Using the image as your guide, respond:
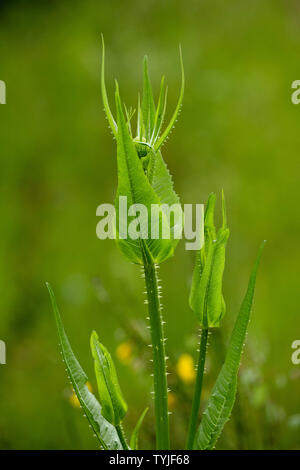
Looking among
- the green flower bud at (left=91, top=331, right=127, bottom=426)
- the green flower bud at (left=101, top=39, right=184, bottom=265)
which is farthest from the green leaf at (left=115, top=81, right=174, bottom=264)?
the green flower bud at (left=91, top=331, right=127, bottom=426)

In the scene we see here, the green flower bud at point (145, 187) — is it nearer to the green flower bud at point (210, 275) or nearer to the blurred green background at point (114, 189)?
the green flower bud at point (210, 275)

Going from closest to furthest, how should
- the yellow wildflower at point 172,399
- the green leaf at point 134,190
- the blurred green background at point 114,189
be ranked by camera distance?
1. the green leaf at point 134,190
2. the yellow wildflower at point 172,399
3. the blurred green background at point 114,189

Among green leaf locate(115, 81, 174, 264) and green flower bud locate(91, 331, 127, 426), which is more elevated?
green leaf locate(115, 81, 174, 264)

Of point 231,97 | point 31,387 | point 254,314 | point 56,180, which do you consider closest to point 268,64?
point 231,97

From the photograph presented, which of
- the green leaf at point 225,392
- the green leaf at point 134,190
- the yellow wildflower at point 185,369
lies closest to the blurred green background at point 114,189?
the yellow wildflower at point 185,369

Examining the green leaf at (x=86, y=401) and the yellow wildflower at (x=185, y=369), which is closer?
the green leaf at (x=86, y=401)

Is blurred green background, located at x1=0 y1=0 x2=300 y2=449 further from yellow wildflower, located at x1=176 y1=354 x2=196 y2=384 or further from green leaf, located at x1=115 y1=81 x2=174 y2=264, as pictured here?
green leaf, located at x1=115 y1=81 x2=174 y2=264

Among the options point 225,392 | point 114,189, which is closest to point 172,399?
point 225,392

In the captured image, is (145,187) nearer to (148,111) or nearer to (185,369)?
(148,111)
